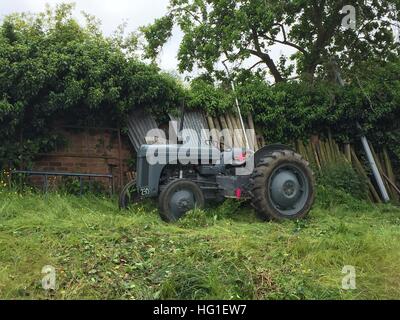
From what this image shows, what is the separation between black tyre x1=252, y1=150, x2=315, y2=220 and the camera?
6359 millimetres

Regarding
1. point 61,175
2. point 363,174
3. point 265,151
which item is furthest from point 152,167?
point 363,174

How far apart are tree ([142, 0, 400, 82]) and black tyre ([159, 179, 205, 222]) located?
6.29 metres

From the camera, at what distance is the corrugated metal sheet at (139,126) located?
8.84 m

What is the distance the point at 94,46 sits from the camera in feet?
27.8

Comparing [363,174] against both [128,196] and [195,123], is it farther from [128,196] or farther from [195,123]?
[128,196]

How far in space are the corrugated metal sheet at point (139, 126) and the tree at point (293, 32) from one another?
380 cm

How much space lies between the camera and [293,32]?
12789 mm

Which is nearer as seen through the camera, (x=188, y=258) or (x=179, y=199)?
(x=188, y=258)

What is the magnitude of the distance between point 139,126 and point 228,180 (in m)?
2.83

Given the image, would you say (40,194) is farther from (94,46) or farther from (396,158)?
(396,158)

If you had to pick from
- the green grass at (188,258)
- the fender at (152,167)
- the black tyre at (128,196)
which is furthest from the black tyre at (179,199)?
the black tyre at (128,196)

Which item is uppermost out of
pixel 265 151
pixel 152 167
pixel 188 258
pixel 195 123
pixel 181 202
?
pixel 195 123

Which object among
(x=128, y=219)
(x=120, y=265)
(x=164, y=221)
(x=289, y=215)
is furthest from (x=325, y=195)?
(x=120, y=265)

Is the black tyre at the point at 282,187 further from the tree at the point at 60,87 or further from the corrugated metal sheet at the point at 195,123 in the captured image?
the tree at the point at 60,87
